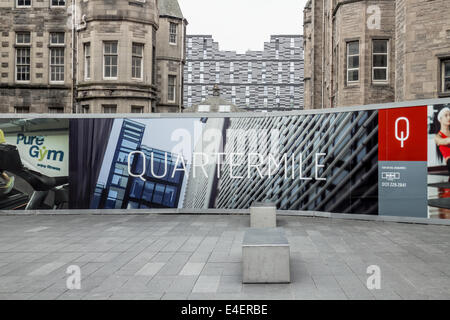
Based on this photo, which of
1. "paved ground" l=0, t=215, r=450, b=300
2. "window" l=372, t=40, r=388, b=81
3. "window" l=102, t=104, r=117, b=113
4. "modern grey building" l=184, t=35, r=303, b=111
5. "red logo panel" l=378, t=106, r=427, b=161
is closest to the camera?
"paved ground" l=0, t=215, r=450, b=300

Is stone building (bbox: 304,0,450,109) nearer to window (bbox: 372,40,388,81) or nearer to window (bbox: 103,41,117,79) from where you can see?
window (bbox: 372,40,388,81)

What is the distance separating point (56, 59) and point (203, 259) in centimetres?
2519

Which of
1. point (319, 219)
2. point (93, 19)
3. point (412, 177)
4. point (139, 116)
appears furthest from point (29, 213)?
point (93, 19)

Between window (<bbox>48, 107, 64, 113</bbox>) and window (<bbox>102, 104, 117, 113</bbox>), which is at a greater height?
window (<bbox>48, 107, 64, 113</bbox>)

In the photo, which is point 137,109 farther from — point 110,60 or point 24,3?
point 24,3

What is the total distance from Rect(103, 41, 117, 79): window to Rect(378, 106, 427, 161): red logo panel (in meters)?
17.1

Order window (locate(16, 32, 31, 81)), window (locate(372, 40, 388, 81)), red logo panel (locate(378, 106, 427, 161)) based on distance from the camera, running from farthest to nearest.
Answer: window (locate(16, 32, 31, 81)), window (locate(372, 40, 388, 81)), red logo panel (locate(378, 106, 427, 161))

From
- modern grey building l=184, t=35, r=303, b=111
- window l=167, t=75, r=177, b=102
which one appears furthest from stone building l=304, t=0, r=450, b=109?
modern grey building l=184, t=35, r=303, b=111

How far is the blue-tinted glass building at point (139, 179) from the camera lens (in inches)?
593

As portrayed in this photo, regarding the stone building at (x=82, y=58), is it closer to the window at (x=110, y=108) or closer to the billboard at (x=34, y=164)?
the window at (x=110, y=108)

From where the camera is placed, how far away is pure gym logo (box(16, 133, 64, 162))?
15.1 m

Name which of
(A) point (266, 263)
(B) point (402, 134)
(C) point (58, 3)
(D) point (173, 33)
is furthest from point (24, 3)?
(A) point (266, 263)

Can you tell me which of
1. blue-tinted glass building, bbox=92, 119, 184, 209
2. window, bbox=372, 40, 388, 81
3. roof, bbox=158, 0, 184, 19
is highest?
roof, bbox=158, 0, 184, 19

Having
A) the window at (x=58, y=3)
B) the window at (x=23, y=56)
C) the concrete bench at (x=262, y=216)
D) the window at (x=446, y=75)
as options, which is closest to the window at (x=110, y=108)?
the window at (x=23, y=56)
